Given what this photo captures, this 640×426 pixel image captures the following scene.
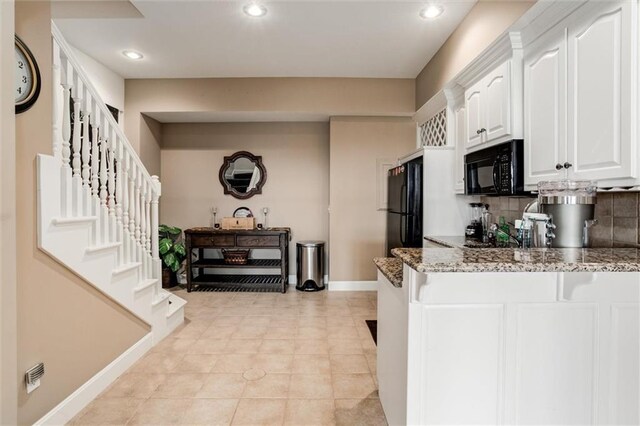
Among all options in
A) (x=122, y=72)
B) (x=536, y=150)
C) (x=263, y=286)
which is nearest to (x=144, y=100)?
(x=122, y=72)

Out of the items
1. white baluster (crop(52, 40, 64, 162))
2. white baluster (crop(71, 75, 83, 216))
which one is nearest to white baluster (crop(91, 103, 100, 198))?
white baluster (crop(71, 75, 83, 216))

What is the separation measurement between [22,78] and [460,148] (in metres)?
3.08

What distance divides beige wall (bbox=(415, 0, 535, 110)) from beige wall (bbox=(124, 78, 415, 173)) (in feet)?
1.47

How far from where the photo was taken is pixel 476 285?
1264 mm

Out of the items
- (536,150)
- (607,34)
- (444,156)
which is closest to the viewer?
(607,34)

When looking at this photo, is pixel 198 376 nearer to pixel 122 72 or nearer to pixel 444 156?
pixel 444 156

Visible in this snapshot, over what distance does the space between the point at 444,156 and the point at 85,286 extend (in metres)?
3.03

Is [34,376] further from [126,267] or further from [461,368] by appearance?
[461,368]

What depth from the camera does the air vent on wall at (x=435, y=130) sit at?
361 cm

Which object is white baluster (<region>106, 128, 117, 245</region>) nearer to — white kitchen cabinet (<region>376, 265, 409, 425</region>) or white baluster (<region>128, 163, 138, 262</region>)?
white baluster (<region>128, 163, 138, 262</region>)

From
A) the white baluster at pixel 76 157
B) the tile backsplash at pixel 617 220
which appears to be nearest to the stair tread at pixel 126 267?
the white baluster at pixel 76 157

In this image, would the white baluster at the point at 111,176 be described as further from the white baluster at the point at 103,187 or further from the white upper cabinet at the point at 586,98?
the white upper cabinet at the point at 586,98

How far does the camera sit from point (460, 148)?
3084 mm

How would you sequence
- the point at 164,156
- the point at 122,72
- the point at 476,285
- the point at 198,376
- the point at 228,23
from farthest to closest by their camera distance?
1. the point at 164,156
2. the point at 122,72
3. the point at 228,23
4. the point at 198,376
5. the point at 476,285
